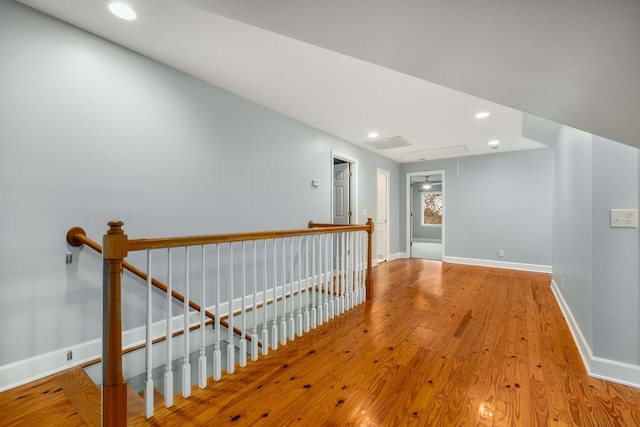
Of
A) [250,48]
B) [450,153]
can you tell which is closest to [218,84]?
[250,48]

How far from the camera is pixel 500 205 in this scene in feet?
19.2

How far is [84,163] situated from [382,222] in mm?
5520

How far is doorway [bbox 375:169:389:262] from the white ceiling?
2099 mm

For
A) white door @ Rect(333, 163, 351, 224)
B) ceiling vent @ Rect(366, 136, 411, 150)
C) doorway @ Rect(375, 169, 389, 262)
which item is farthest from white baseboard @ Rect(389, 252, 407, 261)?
ceiling vent @ Rect(366, 136, 411, 150)

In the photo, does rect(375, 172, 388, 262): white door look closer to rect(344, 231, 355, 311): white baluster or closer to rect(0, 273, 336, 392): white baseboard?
rect(344, 231, 355, 311): white baluster

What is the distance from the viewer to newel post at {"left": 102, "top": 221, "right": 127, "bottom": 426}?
136cm

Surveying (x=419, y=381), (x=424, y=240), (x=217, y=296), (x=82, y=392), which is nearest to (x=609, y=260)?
(x=419, y=381)

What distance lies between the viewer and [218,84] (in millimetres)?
2957

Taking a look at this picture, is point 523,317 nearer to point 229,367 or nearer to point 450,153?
point 229,367

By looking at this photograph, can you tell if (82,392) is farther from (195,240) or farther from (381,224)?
(381,224)

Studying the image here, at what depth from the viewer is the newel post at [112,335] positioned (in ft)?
4.46

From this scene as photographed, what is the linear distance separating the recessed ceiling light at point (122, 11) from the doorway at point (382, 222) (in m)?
5.26

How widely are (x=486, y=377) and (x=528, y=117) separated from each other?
3.28 meters

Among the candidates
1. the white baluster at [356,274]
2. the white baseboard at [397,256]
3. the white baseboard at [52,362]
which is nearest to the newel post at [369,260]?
the white baluster at [356,274]
